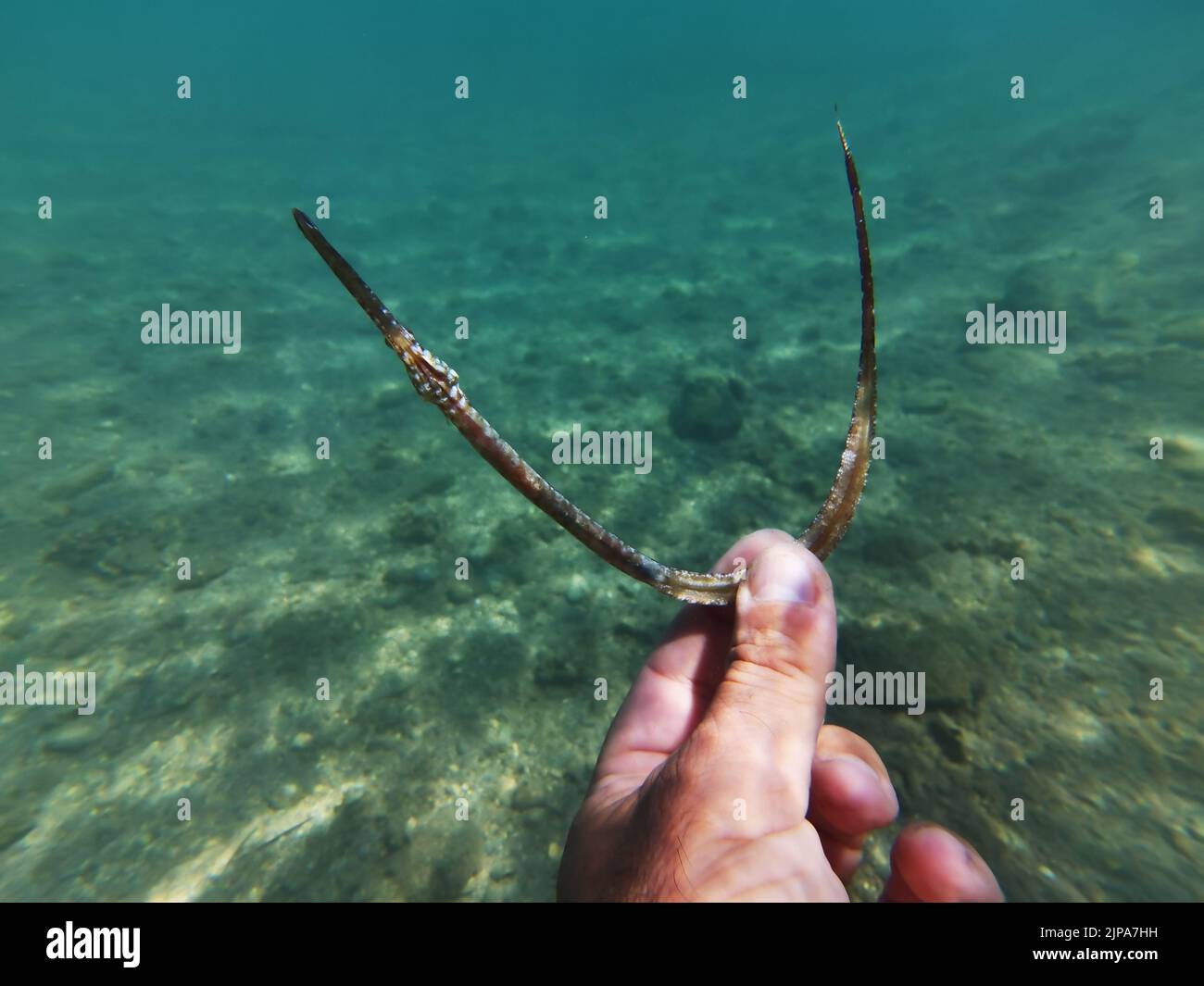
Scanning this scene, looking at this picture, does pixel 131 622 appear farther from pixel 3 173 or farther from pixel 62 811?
pixel 3 173

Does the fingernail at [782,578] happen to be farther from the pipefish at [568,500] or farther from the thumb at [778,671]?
the pipefish at [568,500]

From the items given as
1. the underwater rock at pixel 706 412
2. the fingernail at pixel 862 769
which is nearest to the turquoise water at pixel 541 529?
the underwater rock at pixel 706 412

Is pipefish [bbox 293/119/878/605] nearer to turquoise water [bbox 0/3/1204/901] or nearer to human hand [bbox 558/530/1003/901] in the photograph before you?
human hand [bbox 558/530/1003/901]

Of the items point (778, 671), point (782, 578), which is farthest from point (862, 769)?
point (782, 578)

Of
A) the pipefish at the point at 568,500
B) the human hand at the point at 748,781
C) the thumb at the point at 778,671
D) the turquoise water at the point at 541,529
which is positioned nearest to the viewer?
the pipefish at the point at 568,500

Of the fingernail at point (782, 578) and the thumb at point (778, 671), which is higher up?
the fingernail at point (782, 578)

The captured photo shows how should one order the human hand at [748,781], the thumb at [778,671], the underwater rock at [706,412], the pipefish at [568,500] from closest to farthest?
1. the pipefish at [568,500]
2. the human hand at [748,781]
3. the thumb at [778,671]
4. the underwater rock at [706,412]

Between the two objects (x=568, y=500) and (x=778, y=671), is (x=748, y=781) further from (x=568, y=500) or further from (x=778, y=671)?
(x=568, y=500)
